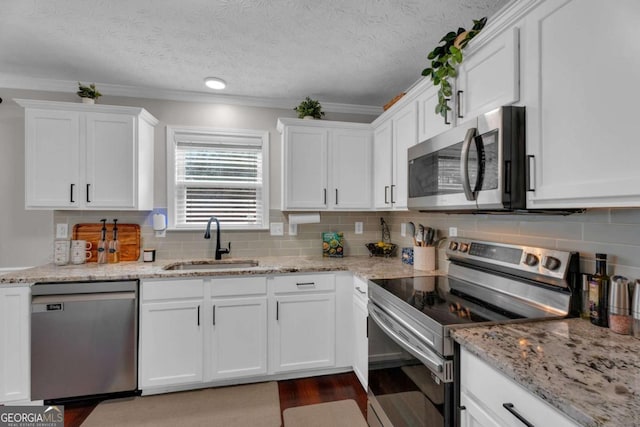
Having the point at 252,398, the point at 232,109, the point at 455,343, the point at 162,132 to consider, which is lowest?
the point at 252,398

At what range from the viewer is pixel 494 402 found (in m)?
0.98

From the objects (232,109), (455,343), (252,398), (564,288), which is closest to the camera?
(455,343)

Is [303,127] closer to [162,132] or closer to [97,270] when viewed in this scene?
[162,132]

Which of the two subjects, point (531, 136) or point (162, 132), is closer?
point (531, 136)

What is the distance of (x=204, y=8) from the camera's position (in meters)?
1.68

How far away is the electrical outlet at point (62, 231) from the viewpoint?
260 cm

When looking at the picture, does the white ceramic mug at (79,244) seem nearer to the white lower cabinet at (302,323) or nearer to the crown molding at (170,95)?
the crown molding at (170,95)

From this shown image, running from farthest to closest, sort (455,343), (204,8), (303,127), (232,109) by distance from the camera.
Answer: (232,109)
(303,127)
(204,8)
(455,343)

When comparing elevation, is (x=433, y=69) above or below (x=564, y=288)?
above

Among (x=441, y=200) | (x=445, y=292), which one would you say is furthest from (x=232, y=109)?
(x=445, y=292)

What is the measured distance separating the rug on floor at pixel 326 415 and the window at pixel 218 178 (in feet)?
5.16

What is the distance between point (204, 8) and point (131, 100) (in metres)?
1.52

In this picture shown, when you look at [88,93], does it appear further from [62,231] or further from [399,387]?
[399,387]

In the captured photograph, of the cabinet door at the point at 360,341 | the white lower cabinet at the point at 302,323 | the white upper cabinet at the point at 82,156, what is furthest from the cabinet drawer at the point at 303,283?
the white upper cabinet at the point at 82,156
